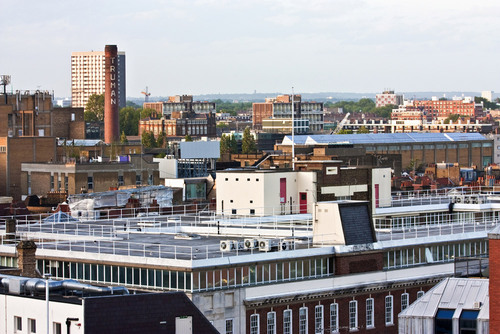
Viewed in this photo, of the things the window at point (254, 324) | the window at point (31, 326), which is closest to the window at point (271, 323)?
the window at point (254, 324)

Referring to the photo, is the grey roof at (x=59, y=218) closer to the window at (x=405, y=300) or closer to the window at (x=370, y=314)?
the window at (x=370, y=314)

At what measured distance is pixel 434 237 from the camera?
80188 mm

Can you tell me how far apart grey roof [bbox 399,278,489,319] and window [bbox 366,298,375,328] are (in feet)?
69.8

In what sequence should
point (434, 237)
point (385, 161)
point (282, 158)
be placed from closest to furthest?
point (434, 237)
point (282, 158)
point (385, 161)

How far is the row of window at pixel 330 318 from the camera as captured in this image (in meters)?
69.2

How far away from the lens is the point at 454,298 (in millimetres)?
52312

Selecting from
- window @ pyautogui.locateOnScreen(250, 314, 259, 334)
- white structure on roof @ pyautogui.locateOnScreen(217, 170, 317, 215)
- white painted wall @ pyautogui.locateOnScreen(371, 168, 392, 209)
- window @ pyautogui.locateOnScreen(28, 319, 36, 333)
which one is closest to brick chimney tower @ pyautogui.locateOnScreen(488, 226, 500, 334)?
window @ pyautogui.locateOnScreen(28, 319, 36, 333)

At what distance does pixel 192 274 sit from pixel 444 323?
694 inches

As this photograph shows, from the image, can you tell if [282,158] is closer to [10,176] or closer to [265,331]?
[10,176]

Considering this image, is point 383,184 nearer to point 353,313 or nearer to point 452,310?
point 353,313

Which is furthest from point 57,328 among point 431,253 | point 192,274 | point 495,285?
point 431,253

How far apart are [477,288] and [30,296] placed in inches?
725

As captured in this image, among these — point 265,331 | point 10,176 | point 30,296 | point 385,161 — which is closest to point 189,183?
point 10,176

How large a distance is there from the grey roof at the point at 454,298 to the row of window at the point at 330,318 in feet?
57.0
